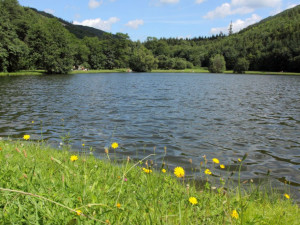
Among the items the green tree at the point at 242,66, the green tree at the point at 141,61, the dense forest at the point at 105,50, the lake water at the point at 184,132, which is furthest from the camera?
the green tree at the point at 242,66

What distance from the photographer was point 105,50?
423 feet

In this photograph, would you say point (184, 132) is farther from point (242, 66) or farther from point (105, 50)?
point (242, 66)

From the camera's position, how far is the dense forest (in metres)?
61.5

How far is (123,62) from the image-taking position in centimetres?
13425

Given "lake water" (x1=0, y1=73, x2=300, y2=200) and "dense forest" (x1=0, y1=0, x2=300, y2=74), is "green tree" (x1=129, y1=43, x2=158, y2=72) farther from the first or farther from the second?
"lake water" (x1=0, y1=73, x2=300, y2=200)

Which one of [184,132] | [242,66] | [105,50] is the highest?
[105,50]

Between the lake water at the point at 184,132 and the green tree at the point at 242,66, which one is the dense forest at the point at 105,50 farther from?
the lake water at the point at 184,132

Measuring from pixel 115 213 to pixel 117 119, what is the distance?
475 inches

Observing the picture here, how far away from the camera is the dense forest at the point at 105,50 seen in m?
61.5

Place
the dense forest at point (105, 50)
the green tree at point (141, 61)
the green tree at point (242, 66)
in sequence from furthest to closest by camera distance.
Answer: the green tree at point (242, 66) → the green tree at point (141, 61) → the dense forest at point (105, 50)

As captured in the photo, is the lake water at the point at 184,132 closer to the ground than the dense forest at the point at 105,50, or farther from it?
closer to the ground

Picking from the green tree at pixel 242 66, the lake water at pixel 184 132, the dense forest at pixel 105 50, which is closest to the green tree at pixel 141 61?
the dense forest at pixel 105 50

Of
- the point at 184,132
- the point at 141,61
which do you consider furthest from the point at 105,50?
the point at 184,132

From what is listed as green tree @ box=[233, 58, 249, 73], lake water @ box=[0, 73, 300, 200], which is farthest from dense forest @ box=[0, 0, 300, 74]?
lake water @ box=[0, 73, 300, 200]
